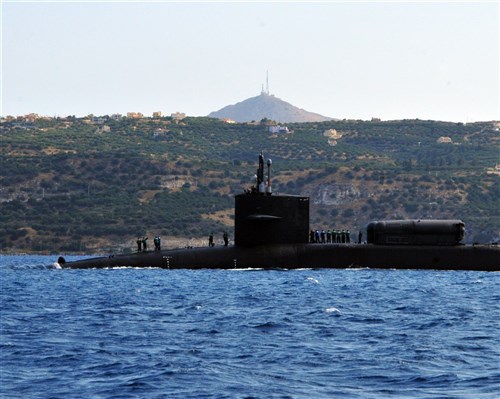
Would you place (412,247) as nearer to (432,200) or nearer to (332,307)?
(332,307)

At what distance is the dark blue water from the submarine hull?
6315 mm

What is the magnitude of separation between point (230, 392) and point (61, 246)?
508 feet

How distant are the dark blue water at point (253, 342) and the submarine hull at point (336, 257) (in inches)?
249

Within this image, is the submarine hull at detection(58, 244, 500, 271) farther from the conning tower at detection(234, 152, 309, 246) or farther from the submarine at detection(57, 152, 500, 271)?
the conning tower at detection(234, 152, 309, 246)

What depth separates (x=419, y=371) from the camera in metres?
24.5

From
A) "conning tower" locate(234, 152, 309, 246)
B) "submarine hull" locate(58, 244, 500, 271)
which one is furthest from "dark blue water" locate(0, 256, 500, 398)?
"conning tower" locate(234, 152, 309, 246)

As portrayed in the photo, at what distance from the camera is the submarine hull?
56875mm

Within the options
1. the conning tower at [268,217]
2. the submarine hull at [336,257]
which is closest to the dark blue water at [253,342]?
the submarine hull at [336,257]

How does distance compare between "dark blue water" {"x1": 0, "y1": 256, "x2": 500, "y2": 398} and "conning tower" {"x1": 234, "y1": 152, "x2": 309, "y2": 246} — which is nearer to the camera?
"dark blue water" {"x1": 0, "y1": 256, "x2": 500, "y2": 398}

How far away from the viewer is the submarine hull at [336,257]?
5688 cm

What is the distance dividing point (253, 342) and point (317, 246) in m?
29.1

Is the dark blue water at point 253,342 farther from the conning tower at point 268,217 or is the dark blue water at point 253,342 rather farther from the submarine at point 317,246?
the conning tower at point 268,217

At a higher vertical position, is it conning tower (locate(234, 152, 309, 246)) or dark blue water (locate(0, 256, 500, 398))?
conning tower (locate(234, 152, 309, 246))

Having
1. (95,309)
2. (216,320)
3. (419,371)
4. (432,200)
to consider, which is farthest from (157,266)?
(432,200)
